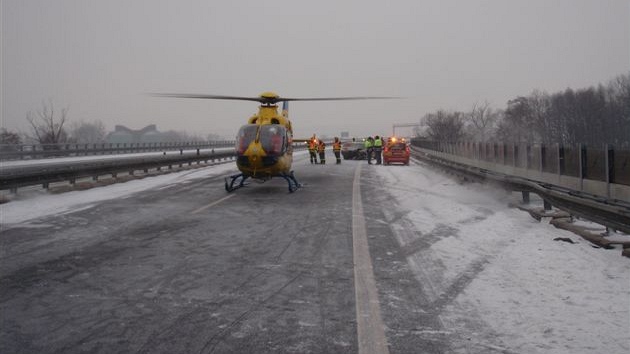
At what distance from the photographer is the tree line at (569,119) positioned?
88.1 m

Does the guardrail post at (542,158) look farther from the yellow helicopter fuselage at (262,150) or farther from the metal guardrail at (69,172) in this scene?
the metal guardrail at (69,172)

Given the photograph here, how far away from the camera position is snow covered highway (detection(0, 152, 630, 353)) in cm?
362

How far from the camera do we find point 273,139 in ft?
48.1

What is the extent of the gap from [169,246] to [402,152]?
2649cm

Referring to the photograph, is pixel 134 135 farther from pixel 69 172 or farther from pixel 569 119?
pixel 69 172

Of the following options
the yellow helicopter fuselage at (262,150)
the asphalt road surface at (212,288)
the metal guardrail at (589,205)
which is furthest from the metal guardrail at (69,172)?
the metal guardrail at (589,205)

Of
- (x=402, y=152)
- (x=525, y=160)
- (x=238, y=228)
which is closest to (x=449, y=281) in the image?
(x=238, y=228)

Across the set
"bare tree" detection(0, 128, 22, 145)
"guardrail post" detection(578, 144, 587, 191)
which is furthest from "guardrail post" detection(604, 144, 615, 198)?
"bare tree" detection(0, 128, 22, 145)

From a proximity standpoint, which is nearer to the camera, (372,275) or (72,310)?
(72,310)

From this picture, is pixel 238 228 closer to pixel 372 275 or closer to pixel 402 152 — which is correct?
pixel 372 275

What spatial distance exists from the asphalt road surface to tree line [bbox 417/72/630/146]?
76.4 m

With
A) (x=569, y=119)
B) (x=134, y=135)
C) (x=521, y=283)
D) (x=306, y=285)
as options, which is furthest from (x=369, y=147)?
(x=134, y=135)

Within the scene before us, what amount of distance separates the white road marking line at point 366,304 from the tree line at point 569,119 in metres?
76.3

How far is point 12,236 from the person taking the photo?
26.0ft
